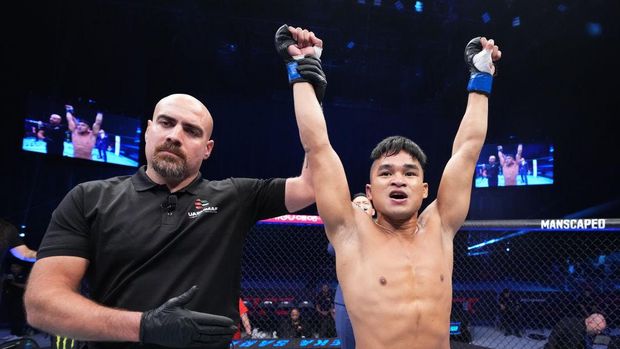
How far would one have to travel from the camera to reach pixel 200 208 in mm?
1595

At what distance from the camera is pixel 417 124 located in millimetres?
12469

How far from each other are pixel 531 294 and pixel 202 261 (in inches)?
348

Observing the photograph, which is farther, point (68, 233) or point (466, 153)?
point (466, 153)

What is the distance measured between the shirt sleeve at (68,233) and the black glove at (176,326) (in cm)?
34

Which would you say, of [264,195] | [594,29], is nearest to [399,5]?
[594,29]

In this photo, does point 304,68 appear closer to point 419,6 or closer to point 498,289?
point 498,289

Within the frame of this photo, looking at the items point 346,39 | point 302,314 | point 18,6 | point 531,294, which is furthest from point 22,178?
point 531,294

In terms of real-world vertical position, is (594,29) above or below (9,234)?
above

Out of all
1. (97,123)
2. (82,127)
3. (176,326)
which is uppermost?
(97,123)

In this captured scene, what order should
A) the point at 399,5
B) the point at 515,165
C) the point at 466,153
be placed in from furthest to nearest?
the point at 515,165
the point at 399,5
the point at 466,153

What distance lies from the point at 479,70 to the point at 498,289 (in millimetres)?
7542

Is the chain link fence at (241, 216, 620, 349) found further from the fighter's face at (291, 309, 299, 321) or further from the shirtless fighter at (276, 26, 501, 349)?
the shirtless fighter at (276, 26, 501, 349)

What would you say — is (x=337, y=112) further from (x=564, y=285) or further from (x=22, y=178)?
(x=22, y=178)

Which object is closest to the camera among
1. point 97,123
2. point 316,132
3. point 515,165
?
point 316,132
